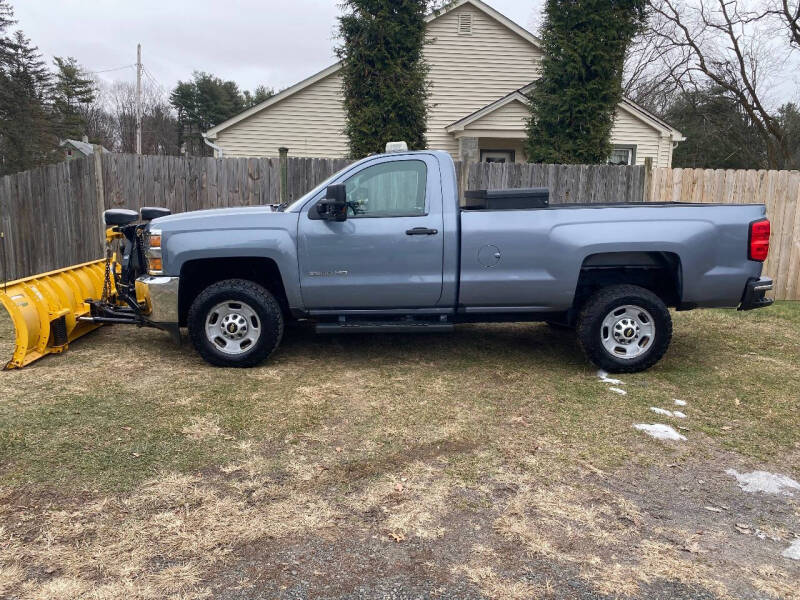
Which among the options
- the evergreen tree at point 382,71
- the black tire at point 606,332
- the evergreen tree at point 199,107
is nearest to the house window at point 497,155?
the evergreen tree at point 382,71

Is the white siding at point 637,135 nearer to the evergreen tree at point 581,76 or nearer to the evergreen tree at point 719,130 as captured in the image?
the evergreen tree at point 581,76

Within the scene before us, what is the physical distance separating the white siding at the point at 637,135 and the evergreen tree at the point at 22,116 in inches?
1115

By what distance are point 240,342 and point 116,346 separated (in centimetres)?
175

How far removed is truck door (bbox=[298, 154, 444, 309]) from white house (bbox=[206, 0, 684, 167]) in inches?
478

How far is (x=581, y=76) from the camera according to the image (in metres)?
11.6

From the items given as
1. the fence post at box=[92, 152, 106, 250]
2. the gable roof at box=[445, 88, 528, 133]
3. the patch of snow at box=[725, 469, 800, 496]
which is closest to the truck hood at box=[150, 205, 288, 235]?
the fence post at box=[92, 152, 106, 250]

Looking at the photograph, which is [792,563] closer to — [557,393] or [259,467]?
[557,393]

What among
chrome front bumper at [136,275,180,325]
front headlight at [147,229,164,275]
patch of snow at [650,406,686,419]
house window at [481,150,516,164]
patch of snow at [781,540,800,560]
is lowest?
patch of snow at [781,540,800,560]

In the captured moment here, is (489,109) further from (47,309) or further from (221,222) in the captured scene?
(47,309)

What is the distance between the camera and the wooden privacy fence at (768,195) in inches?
376

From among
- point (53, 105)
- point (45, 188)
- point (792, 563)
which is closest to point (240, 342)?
point (792, 563)

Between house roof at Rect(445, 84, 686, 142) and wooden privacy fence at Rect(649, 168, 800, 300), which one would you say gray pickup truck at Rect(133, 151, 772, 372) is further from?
house roof at Rect(445, 84, 686, 142)

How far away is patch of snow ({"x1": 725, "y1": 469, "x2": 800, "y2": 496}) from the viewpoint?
3.63m

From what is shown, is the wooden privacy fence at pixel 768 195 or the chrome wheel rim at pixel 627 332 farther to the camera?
the wooden privacy fence at pixel 768 195
